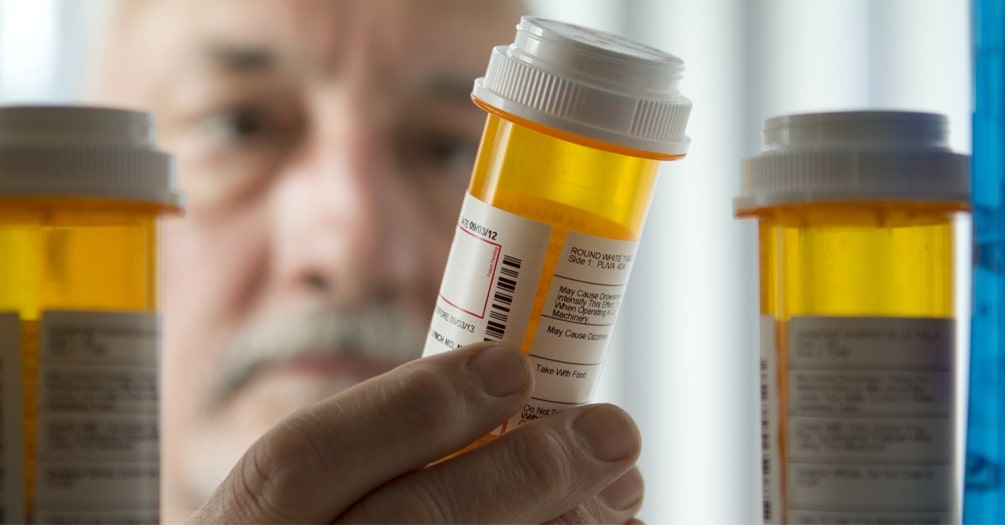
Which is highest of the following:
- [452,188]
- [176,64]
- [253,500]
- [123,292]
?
[176,64]

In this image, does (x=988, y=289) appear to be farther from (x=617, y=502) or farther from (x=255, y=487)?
(x=255, y=487)

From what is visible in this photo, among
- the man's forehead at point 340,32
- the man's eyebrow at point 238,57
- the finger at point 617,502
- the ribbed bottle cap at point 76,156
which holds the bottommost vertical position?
the finger at point 617,502

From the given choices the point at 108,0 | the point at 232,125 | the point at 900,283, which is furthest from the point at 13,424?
the point at 108,0

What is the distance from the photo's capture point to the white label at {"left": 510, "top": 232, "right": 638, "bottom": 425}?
485 mm

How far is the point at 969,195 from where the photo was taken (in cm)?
50

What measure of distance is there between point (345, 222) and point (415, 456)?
95 cm

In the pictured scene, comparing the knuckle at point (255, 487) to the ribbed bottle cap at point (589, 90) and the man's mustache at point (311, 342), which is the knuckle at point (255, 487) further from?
the man's mustache at point (311, 342)

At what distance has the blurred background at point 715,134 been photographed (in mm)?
1390

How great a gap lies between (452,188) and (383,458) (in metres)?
0.98

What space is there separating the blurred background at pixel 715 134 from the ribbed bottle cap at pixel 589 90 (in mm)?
910

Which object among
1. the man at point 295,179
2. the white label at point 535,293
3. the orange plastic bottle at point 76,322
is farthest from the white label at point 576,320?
the man at point 295,179

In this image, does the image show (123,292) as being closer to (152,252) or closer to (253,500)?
(152,252)

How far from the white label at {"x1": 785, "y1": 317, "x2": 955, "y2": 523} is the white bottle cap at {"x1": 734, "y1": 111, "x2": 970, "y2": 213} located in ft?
0.23

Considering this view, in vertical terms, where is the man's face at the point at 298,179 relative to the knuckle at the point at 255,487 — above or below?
above
